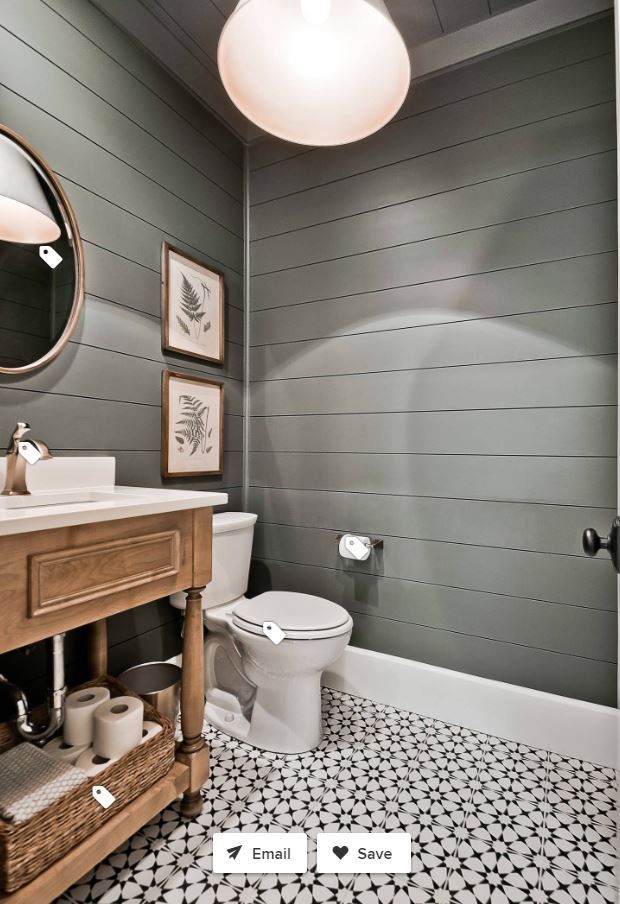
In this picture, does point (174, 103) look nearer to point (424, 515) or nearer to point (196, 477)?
point (196, 477)

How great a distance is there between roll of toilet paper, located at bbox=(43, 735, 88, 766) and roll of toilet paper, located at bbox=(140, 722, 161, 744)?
5.8 inches

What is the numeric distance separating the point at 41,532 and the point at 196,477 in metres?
1.16

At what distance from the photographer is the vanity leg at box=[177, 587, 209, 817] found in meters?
1.40

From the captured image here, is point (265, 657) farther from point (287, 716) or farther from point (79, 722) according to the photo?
point (79, 722)

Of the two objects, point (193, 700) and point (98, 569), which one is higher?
point (98, 569)

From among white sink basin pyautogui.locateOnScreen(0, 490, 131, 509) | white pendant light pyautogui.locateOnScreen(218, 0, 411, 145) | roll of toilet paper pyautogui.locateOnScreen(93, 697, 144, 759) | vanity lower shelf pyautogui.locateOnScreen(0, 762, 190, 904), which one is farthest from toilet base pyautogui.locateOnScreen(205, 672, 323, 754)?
white pendant light pyautogui.locateOnScreen(218, 0, 411, 145)

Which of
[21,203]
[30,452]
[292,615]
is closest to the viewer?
[30,452]

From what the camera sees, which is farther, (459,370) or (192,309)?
(192,309)

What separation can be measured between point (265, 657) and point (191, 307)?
1.41 m

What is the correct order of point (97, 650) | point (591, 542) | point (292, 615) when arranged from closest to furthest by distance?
point (591, 542)
point (97, 650)
point (292, 615)

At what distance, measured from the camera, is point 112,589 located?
3.76 feet

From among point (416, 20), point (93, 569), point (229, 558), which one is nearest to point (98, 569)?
point (93, 569)

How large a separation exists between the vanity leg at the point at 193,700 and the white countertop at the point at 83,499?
0.28m

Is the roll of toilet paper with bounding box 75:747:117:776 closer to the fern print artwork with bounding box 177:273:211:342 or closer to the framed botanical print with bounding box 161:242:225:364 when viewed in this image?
the framed botanical print with bounding box 161:242:225:364
